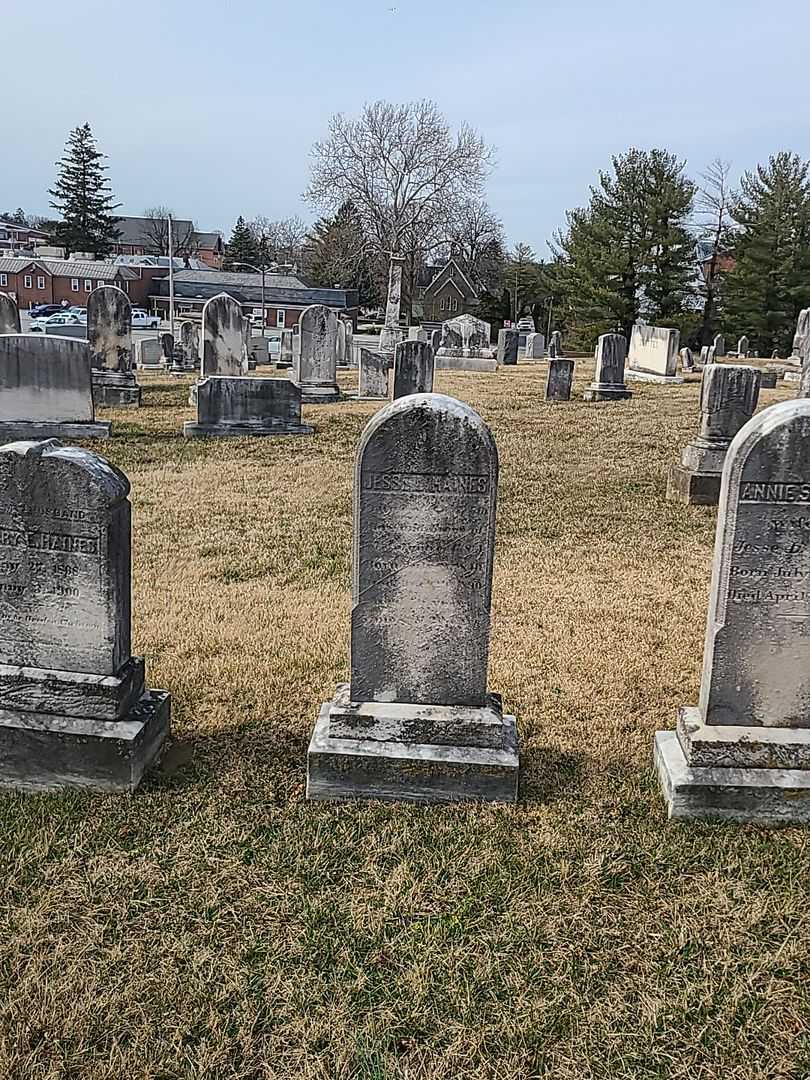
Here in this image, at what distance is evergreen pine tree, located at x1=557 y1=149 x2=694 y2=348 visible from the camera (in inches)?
1494

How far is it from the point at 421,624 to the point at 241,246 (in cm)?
8675

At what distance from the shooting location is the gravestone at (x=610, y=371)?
1967 cm

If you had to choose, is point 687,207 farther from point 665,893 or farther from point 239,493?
point 665,893

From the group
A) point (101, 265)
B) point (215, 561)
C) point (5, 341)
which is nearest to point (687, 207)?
point (5, 341)

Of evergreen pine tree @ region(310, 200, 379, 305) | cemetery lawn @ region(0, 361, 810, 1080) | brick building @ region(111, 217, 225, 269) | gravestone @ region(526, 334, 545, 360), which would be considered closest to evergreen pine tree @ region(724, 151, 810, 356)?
gravestone @ region(526, 334, 545, 360)

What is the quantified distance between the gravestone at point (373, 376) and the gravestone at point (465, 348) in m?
10.1

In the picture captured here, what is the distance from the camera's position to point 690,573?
7.38 metres

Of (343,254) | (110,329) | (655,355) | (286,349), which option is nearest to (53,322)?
(343,254)

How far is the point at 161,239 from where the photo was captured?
96.9 meters

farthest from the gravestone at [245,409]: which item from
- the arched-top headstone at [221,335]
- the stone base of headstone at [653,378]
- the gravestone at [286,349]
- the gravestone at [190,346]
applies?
the gravestone at [286,349]

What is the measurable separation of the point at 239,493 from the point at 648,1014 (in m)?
8.15

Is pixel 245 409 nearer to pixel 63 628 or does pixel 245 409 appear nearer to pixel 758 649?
pixel 63 628

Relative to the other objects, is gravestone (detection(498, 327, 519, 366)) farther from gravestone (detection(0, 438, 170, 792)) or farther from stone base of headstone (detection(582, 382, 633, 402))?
gravestone (detection(0, 438, 170, 792))

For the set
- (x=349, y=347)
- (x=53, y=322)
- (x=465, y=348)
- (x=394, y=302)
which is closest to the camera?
(x=349, y=347)
